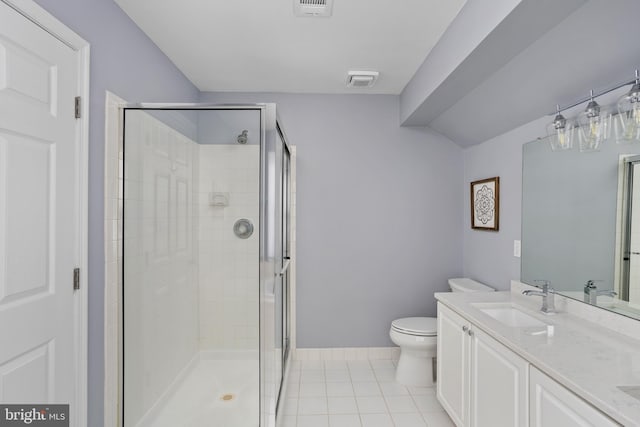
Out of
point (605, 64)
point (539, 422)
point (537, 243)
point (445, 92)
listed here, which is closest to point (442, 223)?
point (537, 243)

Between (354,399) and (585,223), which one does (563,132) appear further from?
(354,399)

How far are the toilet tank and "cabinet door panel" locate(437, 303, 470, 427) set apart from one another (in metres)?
0.63

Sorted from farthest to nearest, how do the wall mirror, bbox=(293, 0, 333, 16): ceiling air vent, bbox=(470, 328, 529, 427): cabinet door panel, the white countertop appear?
1. bbox=(293, 0, 333, 16): ceiling air vent
2. the wall mirror
3. bbox=(470, 328, 529, 427): cabinet door panel
4. the white countertop

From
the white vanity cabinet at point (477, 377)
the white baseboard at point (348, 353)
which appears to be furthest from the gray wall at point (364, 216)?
the white vanity cabinet at point (477, 377)

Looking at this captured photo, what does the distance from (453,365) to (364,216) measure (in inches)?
59.5

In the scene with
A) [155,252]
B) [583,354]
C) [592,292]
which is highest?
[155,252]

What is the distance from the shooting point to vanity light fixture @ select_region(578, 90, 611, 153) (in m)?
1.65

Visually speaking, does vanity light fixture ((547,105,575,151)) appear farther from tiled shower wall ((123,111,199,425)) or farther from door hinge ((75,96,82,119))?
door hinge ((75,96,82,119))

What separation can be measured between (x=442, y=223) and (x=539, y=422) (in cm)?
211

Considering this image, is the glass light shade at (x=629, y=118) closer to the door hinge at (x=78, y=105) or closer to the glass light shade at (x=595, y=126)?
the glass light shade at (x=595, y=126)

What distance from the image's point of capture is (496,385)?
62.3 inches

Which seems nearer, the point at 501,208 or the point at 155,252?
the point at 155,252

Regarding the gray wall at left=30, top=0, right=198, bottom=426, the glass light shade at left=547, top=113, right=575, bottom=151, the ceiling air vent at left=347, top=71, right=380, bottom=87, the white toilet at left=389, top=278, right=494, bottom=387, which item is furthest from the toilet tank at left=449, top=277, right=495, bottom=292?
the gray wall at left=30, top=0, right=198, bottom=426

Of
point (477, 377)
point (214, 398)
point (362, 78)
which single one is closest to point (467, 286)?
point (477, 377)
